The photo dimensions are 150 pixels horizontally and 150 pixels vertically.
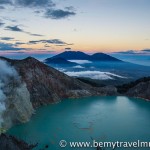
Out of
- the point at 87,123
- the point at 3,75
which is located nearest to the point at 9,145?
the point at 87,123

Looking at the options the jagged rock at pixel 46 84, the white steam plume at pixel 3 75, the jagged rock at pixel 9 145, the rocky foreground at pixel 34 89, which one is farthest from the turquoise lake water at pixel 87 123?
the white steam plume at pixel 3 75

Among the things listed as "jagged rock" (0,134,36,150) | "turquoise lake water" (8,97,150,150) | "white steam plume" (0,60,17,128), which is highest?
"white steam plume" (0,60,17,128)

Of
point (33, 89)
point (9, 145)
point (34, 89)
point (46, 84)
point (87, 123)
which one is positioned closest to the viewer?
point (9, 145)

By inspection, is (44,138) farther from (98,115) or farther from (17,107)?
(98,115)

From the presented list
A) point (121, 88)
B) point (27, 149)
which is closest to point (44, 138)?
point (27, 149)

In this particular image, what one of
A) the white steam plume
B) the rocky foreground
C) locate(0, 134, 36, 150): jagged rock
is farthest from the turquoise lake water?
the white steam plume

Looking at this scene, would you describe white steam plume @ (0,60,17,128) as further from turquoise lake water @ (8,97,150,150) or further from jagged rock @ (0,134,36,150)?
jagged rock @ (0,134,36,150)

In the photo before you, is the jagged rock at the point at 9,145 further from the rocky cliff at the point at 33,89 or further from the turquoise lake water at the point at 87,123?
the rocky cliff at the point at 33,89

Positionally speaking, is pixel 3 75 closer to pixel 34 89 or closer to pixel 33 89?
pixel 33 89
